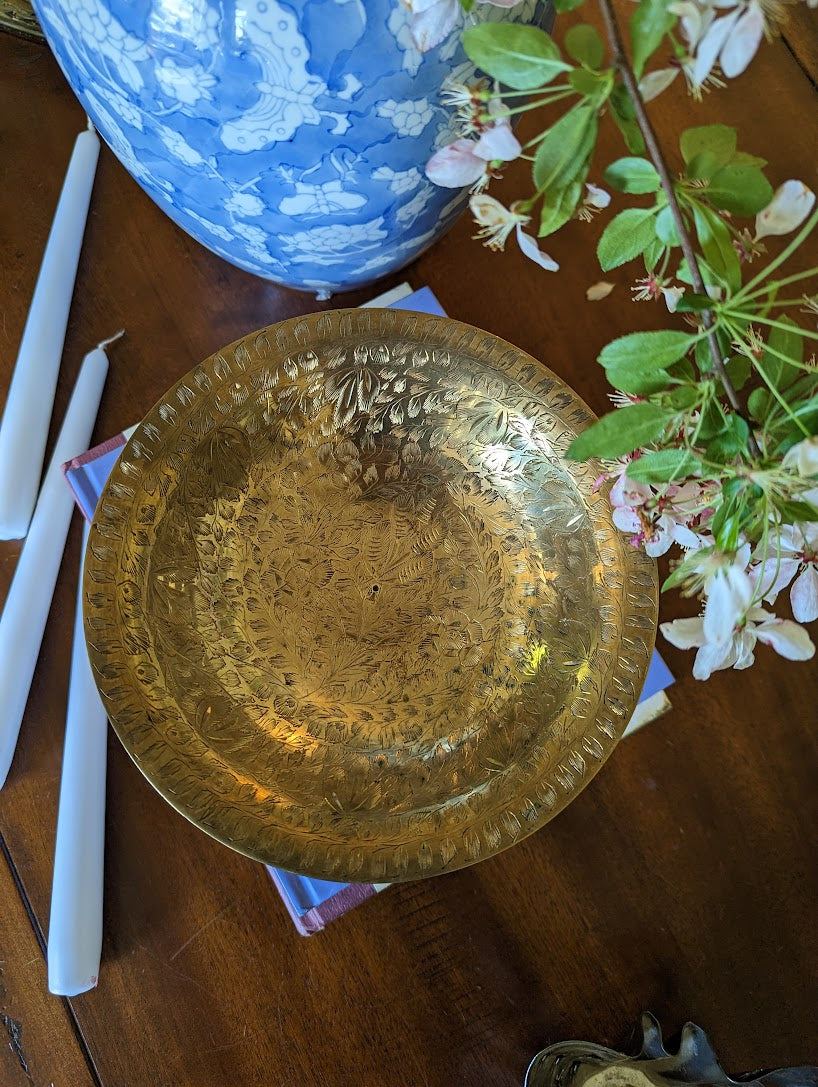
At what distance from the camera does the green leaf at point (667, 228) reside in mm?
231

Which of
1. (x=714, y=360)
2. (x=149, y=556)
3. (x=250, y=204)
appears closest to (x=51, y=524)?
(x=149, y=556)

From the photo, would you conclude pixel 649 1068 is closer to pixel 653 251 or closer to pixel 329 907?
pixel 329 907

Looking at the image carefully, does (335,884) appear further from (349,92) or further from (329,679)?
(349,92)

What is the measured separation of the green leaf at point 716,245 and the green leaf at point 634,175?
16 millimetres

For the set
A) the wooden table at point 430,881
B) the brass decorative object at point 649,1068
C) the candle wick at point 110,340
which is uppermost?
the candle wick at point 110,340

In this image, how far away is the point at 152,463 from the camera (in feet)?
1.22

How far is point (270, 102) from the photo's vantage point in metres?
0.25

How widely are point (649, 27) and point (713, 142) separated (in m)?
0.05

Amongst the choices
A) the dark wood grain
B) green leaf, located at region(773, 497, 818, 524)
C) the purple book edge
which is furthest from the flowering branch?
the dark wood grain

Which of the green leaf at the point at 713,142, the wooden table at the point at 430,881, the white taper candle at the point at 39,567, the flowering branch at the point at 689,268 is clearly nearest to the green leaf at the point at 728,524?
the flowering branch at the point at 689,268

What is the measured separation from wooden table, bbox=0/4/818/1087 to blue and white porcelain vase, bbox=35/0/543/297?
156 millimetres

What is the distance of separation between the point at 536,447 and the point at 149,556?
19 cm

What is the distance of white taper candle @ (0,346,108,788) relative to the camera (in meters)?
0.42

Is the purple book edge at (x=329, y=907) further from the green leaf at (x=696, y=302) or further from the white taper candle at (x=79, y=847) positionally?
the green leaf at (x=696, y=302)
